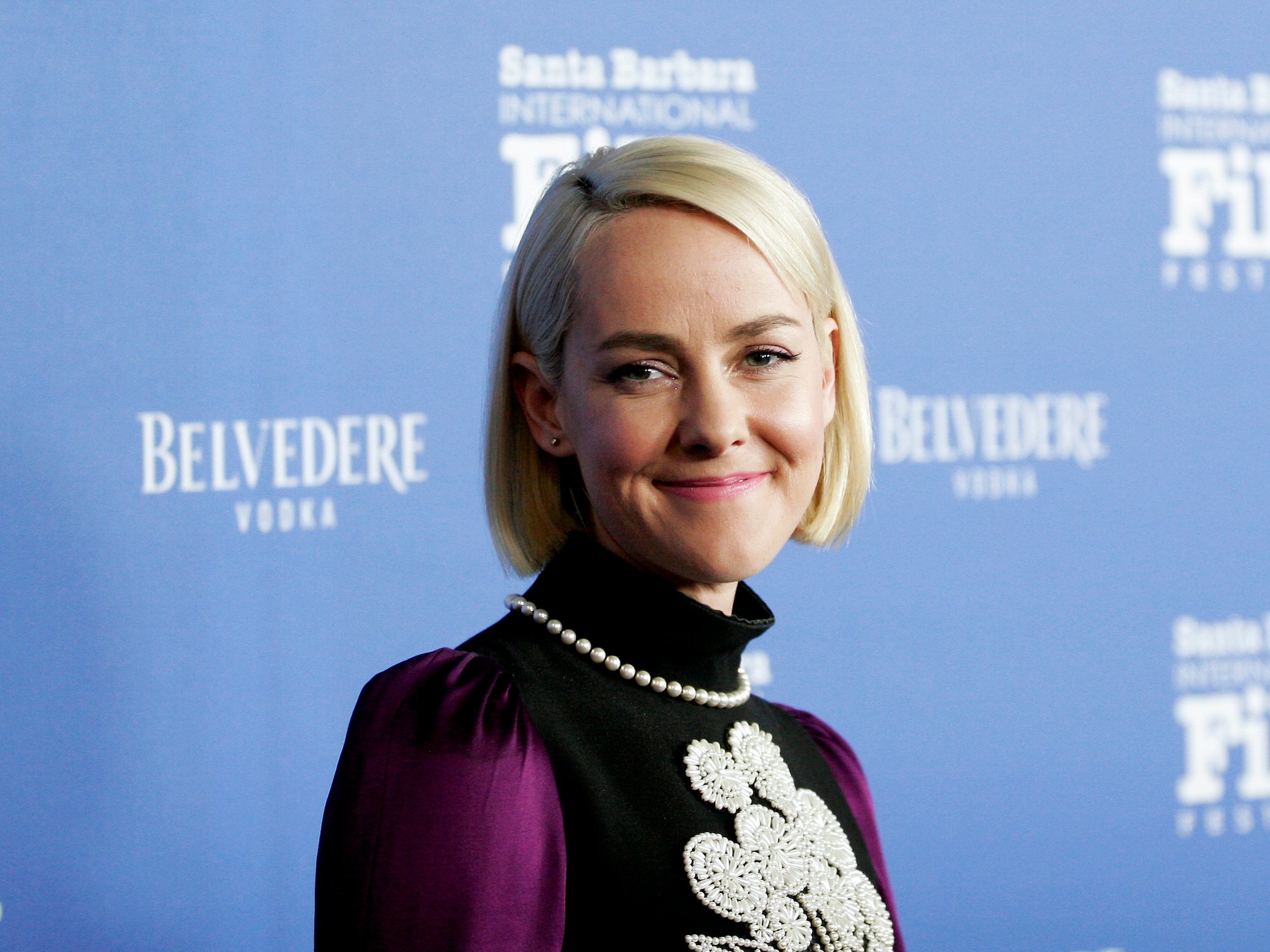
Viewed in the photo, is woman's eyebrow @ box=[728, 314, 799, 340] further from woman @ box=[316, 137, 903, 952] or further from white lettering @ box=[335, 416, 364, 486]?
white lettering @ box=[335, 416, 364, 486]

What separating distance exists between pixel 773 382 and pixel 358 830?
380 mm

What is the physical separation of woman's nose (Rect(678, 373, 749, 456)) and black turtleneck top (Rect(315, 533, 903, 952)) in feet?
0.38

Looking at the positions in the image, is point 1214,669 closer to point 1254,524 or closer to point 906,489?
point 1254,524

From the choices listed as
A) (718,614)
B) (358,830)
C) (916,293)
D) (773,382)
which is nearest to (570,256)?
(773,382)

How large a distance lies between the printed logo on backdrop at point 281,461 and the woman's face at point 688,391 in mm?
650

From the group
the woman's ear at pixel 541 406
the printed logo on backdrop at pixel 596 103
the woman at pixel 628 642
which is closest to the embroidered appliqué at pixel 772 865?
the woman at pixel 628 642

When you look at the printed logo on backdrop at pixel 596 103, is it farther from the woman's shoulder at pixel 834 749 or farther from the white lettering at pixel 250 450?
the woman's shoulder at pixel 834 749

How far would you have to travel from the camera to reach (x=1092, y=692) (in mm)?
1914

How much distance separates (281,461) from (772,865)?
805 millimetres

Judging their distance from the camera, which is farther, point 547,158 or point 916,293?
point 916,293

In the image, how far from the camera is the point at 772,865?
885 mm

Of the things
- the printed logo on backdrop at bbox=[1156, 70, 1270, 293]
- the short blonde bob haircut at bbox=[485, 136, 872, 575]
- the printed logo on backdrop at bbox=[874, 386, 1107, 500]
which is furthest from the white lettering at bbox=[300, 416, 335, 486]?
the printed logo on backdrop at bbox=[1156, 70, 1270, 293]

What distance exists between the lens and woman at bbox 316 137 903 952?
2.53ft

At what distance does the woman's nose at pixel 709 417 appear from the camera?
2.79 feet
